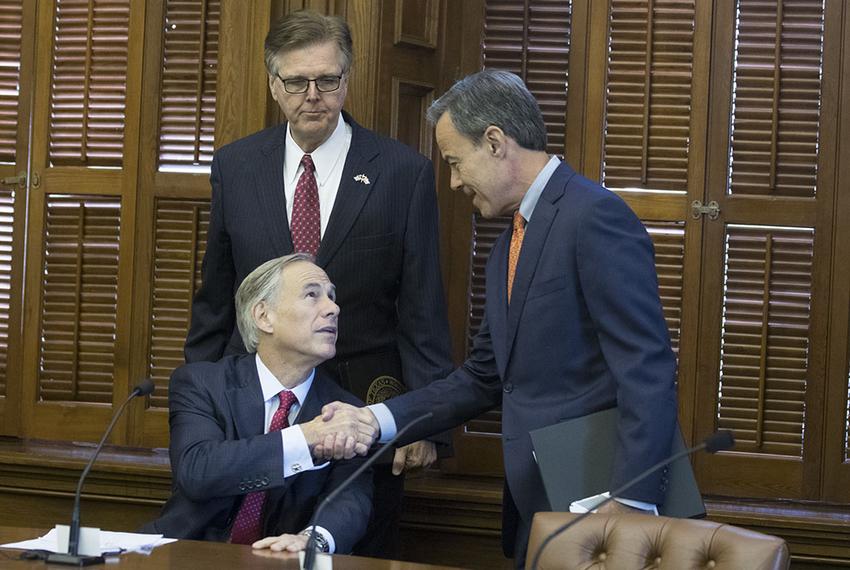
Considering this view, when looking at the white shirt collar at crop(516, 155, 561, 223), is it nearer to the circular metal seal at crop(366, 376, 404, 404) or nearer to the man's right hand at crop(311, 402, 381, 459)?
the man's right hand at crop(311, 402, 381, 459)

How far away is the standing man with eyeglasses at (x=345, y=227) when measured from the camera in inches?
129

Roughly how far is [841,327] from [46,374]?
95.1 inches

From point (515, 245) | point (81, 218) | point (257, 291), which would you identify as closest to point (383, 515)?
point (257, 291)

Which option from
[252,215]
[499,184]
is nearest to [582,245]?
[499,184]

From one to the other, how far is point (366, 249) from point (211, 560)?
3.82 feet

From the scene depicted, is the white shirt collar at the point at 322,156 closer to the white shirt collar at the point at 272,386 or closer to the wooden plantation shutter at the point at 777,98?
the white shirt collar at the point at 272,386

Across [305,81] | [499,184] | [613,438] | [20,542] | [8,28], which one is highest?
[8,28]

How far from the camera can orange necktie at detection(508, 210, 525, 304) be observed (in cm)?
281

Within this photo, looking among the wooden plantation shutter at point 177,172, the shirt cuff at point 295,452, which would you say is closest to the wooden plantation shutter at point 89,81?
the wooden plantation shutter at point 177,172

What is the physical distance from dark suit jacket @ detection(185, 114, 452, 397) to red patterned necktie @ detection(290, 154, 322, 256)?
0.03m

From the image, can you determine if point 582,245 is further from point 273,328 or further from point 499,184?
point 273,328

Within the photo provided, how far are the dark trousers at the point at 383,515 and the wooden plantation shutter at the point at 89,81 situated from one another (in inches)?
56.8

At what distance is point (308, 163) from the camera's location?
3.40 metres

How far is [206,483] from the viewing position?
2.87 metres
